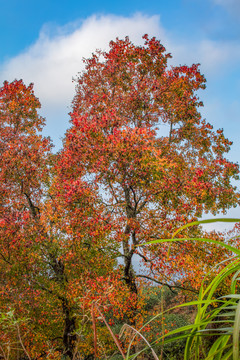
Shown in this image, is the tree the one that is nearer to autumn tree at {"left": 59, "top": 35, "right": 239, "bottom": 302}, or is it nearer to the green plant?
autumn tree at {"left": 59, "top": 35, "right": 239, "bottom": 302}

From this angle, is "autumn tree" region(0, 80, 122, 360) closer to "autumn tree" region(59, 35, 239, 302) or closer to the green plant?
"autumn tree" region(59, 35, 239, 302)

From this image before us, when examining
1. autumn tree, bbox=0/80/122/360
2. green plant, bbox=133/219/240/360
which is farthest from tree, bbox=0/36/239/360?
green plant, bbox=133/219/240/360

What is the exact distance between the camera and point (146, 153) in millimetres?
9305

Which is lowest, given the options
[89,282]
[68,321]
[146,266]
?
[68,321]

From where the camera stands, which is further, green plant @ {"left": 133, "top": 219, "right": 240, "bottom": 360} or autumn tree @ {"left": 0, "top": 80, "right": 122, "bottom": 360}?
autumn tree @ {"left": 0, "top": 80, "right": 122, "bottom": 360}

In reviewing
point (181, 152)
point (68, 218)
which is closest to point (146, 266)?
point (68, 218)

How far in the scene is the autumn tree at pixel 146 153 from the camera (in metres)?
9.45

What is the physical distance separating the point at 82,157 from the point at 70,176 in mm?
963

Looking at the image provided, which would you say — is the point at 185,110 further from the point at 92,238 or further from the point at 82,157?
the point at 92,238

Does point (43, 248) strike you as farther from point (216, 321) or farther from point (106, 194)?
point (216, 321)

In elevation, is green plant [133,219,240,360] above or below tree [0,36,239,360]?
below

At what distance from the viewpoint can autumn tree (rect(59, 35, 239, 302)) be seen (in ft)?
31.0

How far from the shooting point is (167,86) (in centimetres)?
1282

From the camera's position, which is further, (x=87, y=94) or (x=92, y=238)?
(x=87, y=94)
